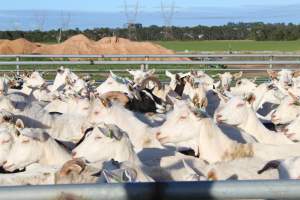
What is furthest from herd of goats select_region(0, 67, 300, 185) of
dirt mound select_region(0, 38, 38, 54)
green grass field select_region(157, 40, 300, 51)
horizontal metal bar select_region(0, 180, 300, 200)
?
green grass field select_region(157, 40, 300, 51)

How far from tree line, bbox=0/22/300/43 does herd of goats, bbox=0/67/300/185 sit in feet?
173

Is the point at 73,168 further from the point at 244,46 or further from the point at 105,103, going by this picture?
the point at 244,46

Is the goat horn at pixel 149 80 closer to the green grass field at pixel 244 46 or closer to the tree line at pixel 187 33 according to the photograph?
the green grass field at pixel 244 46

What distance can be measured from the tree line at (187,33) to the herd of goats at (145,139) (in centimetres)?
5286

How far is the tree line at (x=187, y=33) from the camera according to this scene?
219 ft

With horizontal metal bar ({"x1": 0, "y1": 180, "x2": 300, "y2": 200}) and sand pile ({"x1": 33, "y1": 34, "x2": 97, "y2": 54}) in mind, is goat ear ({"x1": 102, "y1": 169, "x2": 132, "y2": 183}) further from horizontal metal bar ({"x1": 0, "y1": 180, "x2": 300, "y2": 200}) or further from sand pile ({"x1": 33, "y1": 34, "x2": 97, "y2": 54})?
sand pile ({"x1": 33, "y1": 34, "x2": 97, "y2": 54})

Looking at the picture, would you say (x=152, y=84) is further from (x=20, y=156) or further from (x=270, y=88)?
(x=20, y=156)

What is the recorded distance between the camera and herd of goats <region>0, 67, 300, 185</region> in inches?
198

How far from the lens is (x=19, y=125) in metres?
6.79

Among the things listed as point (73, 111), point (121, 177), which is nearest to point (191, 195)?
point (121, 177)

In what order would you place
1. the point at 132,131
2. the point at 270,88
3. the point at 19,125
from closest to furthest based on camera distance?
the point at 19,125, the point at 132,131, the point at 270,88

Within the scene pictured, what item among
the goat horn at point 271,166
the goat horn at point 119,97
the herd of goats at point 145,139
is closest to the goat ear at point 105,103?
the herd of goats at point 145,139

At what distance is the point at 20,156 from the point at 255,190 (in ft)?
14.2

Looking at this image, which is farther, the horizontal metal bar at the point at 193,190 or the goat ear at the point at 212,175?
the goat ear at the point at 212,175
